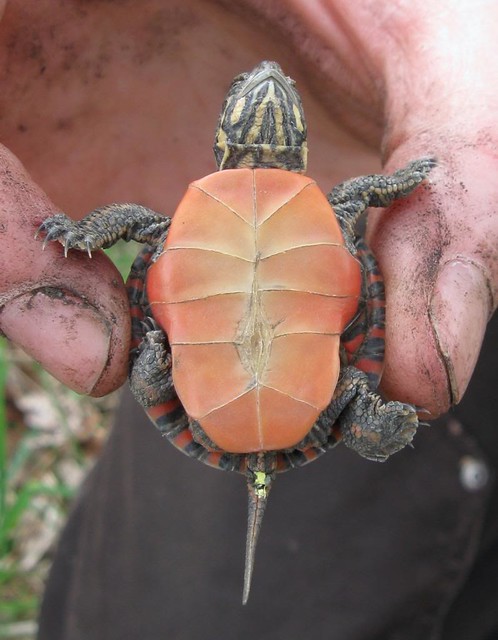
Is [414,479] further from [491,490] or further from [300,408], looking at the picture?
[300,408]

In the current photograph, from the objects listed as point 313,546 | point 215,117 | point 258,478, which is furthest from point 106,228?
point 313,546

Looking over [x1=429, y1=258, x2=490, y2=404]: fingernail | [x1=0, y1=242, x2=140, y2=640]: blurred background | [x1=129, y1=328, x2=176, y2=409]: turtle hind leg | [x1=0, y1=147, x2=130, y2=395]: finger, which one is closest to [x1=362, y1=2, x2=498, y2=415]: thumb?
[x1=429, y1=258, x2=490, y2=404]: fingernail

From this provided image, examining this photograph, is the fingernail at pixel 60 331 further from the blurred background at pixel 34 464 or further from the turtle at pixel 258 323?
the blurred background at pixel 34 464

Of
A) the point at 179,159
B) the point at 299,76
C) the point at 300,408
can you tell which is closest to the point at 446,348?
the point at 300,408

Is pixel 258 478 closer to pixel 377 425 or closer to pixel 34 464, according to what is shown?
pixel 377 425

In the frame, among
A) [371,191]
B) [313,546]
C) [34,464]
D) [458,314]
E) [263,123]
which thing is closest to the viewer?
[458,314]

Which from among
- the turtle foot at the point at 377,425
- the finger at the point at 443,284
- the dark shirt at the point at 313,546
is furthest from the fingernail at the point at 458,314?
the dark shirt at the point at 313,546
